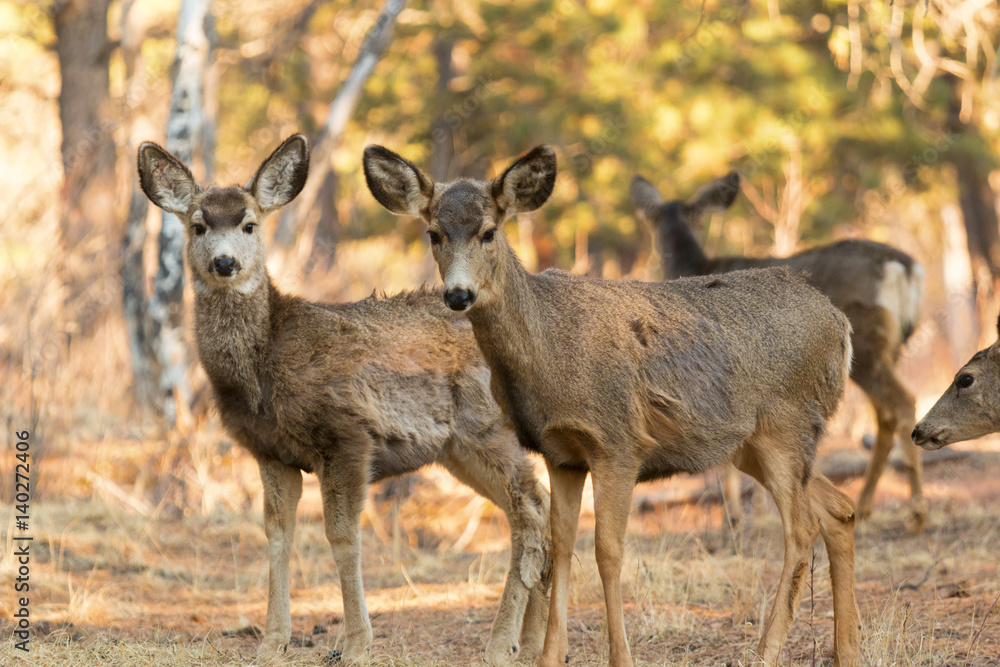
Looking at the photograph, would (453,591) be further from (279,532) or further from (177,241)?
(177,241)

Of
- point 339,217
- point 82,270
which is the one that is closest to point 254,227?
point 82,270

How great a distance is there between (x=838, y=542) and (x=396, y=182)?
3.23 metres

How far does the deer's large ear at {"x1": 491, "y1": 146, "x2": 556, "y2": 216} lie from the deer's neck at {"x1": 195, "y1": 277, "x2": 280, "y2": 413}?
6.22ft

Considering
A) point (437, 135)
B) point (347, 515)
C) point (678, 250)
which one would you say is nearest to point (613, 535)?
point (347, 515)

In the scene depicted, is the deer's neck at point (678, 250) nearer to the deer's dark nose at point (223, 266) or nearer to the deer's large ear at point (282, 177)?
the deer's large ear at point (282, 177)

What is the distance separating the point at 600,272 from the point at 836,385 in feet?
47.8

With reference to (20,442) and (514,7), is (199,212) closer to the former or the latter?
(20,442)

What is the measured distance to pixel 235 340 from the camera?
662 cm

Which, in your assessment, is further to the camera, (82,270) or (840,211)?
(840,211)

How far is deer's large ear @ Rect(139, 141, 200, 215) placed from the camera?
Result: 23.3ft

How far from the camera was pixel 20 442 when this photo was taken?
33.3 feet

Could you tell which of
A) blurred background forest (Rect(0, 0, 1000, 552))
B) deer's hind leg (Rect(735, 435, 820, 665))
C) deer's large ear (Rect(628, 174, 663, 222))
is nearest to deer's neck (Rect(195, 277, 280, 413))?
deer's hind leg (Rect(735, 435, 820, 665))

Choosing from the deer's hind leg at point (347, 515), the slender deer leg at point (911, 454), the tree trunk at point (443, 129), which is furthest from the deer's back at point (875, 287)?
the tree trunk at point (443, 129)

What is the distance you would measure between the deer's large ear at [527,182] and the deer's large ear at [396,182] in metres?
0.42
